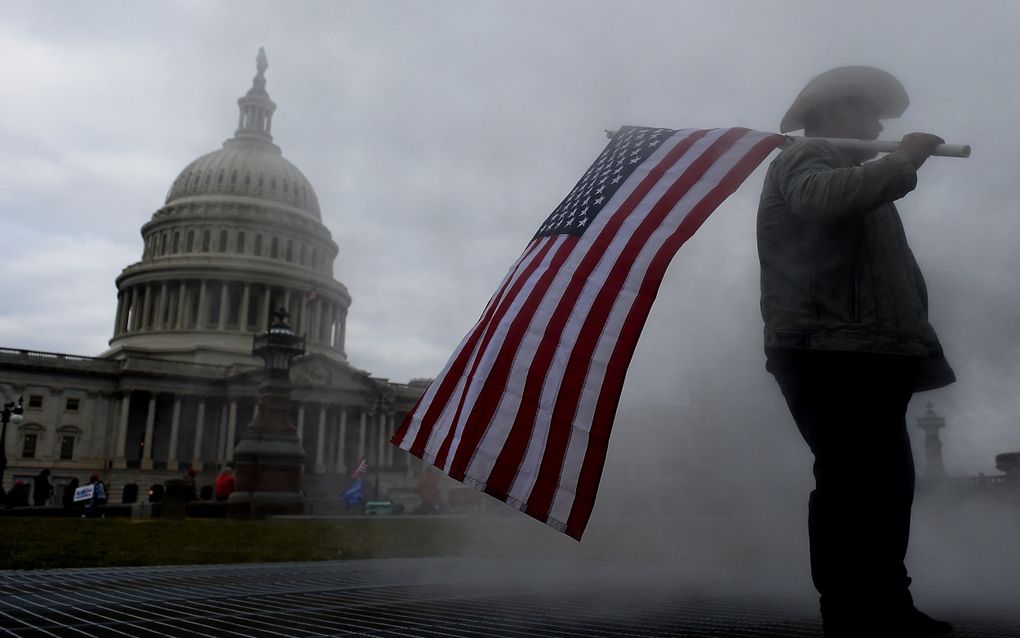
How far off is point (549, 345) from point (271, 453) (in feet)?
82.7

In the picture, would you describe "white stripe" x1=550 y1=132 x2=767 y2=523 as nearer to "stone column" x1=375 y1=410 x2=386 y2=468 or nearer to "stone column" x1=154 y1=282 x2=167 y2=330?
"stone column" x1=375 y1=410 x2=386 y2=468

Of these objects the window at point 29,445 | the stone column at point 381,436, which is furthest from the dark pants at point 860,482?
the stone column at point 381,436

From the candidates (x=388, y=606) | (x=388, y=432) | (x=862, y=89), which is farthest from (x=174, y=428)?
(x=862, y=89)

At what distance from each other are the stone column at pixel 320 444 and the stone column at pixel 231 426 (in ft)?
24.1

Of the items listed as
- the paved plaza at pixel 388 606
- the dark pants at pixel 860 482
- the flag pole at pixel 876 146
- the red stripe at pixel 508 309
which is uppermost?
the flag pole at pixel 876 146

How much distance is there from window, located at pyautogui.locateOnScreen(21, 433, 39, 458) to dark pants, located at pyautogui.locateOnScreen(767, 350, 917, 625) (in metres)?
72.5

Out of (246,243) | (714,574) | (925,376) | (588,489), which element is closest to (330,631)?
(588,489)

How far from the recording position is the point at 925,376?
272 centimetres

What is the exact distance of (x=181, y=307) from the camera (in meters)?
75.7

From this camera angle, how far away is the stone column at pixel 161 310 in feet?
249

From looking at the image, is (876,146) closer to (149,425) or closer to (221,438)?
(221,438)

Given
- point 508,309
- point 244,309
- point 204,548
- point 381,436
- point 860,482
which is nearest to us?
point 860,482

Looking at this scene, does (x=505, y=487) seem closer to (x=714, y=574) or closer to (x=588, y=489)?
(x=588, y=489)

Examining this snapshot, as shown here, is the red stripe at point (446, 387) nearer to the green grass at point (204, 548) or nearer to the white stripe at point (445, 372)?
the white stripe at point (445, 372)
